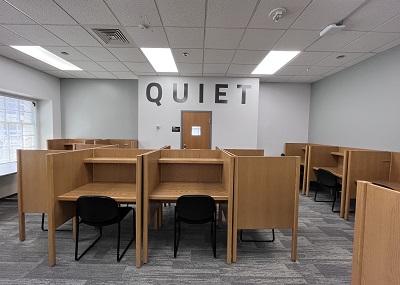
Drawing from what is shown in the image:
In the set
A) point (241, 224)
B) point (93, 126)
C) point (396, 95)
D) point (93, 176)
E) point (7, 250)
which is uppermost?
point (396, 95)

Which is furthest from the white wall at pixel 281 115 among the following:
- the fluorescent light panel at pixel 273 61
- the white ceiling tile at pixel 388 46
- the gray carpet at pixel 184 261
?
the gray carpet at pixel 184 261

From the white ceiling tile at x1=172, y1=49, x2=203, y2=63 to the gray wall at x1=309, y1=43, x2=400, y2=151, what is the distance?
3245 mm

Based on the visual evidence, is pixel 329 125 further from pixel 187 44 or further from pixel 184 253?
pixel 184 253

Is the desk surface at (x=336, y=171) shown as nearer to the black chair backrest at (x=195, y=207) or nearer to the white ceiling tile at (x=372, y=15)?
the white ceiling tile at (x=372, y=15)

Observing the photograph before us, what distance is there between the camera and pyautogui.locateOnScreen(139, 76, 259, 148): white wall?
6066mm

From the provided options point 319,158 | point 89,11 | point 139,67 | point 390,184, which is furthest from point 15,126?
point 390,184

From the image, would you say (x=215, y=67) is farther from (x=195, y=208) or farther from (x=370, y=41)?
(x=195, y=208)

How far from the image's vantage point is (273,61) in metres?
4.73

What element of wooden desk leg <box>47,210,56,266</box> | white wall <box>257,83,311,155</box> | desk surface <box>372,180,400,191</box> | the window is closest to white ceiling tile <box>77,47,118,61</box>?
the window

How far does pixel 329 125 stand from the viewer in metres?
5.80

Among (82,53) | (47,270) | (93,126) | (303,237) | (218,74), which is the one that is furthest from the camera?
(93,126)

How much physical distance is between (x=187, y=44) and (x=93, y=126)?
→ 4300 millimetres

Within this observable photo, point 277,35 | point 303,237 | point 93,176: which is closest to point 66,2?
point 93,176

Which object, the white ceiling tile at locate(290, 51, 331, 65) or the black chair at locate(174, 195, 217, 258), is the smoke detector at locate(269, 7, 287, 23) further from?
the black chair at locate(174, 195, 217, 258)
